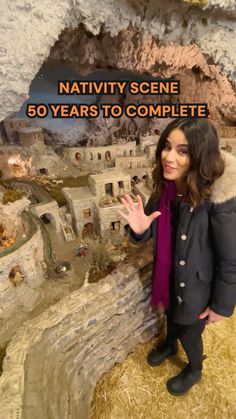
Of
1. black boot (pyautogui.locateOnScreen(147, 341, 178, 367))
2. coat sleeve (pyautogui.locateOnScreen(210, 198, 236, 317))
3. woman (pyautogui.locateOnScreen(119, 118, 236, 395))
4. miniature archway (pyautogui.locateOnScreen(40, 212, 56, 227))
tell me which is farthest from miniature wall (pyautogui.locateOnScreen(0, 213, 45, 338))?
coat sleeve (pyautogui.locateOnScreen(210, 198, 236, 317))

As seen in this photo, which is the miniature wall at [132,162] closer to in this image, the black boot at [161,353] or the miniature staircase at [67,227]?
the miniature staircase at [67,227]

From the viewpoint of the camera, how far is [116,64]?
27.4 feet

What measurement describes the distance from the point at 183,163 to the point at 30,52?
9.82ft

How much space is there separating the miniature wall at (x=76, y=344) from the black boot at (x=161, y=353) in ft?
1.42

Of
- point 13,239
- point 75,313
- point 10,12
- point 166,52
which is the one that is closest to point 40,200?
point 13,239

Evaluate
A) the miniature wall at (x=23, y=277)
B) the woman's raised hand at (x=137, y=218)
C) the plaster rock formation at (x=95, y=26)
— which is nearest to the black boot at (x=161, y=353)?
the miniature wall at (x=23, y=277)

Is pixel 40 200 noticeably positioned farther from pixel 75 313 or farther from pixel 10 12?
pixel 10 12


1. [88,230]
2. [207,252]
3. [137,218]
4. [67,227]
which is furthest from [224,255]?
[67,227]

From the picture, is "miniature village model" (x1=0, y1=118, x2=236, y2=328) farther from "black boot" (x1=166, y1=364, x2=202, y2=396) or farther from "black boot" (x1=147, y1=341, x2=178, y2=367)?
"black boot" (x1=166, y1=364, x2=202, y2=396)

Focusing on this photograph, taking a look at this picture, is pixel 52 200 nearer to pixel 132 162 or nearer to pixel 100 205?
pixel 100 205

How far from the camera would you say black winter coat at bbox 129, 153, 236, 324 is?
2818 millimetres

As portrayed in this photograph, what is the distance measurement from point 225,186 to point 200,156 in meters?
0.40

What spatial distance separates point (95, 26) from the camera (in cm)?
473

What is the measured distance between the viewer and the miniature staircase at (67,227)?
7.00 metres
